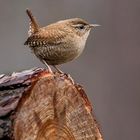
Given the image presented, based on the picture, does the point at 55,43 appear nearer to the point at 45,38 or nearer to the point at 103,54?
the point at 45,38

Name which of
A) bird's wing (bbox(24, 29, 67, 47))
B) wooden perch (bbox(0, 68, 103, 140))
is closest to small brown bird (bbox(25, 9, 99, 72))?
bird's wing (bbox(24, 29, 67, 47))

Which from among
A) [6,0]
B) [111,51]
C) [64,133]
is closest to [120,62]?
[111,51]

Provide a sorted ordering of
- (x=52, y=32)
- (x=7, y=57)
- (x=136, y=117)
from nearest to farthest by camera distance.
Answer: (x=52, y=32) < (x=136, y=117) < (x=7, y=57)

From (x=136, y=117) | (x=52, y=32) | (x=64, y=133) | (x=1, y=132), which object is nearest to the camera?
(x=1, y=132)

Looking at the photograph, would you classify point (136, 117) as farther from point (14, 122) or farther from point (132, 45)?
point (14, 122)

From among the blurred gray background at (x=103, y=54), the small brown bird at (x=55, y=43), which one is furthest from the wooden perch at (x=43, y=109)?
the blurred gray background at (x=103, y=54)

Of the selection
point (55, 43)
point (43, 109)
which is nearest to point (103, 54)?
point (55, 43)
